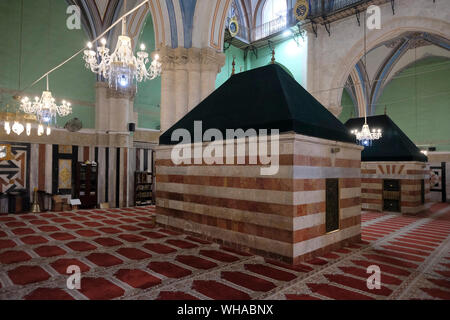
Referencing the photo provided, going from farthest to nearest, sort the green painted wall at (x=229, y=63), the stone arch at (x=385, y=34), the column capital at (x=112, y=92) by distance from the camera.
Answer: the green painted wall at (x=229, y=63)
the column capital at (x=112, y=92)
the stone arch at (x=385, y=34)

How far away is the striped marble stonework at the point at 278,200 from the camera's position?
2.82 metres

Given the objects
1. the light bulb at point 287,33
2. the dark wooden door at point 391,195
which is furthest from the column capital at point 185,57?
the light bulb at point 287,33

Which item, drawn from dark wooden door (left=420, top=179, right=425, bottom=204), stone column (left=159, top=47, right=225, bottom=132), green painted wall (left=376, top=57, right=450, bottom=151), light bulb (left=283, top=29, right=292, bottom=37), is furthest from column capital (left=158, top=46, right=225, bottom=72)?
green painted wall (left=376, top=57, right=450, bottom=151)

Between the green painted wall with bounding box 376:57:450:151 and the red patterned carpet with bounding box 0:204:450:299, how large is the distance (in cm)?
1114

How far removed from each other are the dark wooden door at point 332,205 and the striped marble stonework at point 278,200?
0.07 meters

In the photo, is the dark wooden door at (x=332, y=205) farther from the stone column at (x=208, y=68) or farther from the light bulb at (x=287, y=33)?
the light bulb at (x=287, y=33)

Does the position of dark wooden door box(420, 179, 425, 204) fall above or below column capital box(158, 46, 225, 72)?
below

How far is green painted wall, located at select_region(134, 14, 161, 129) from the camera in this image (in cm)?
1084

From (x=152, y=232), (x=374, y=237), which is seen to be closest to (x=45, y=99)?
(x=152, y=232)

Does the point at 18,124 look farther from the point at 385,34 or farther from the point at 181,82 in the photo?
the point at 385,34

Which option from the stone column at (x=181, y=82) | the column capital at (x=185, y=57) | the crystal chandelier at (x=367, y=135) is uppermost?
Result: the column capital at (x=185, y=57)

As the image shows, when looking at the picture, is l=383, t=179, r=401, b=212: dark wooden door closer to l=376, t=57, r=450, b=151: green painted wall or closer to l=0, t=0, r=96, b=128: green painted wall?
l=376, t=57, r=450, b=151: green painted wall

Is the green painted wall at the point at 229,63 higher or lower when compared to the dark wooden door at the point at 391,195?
higher
